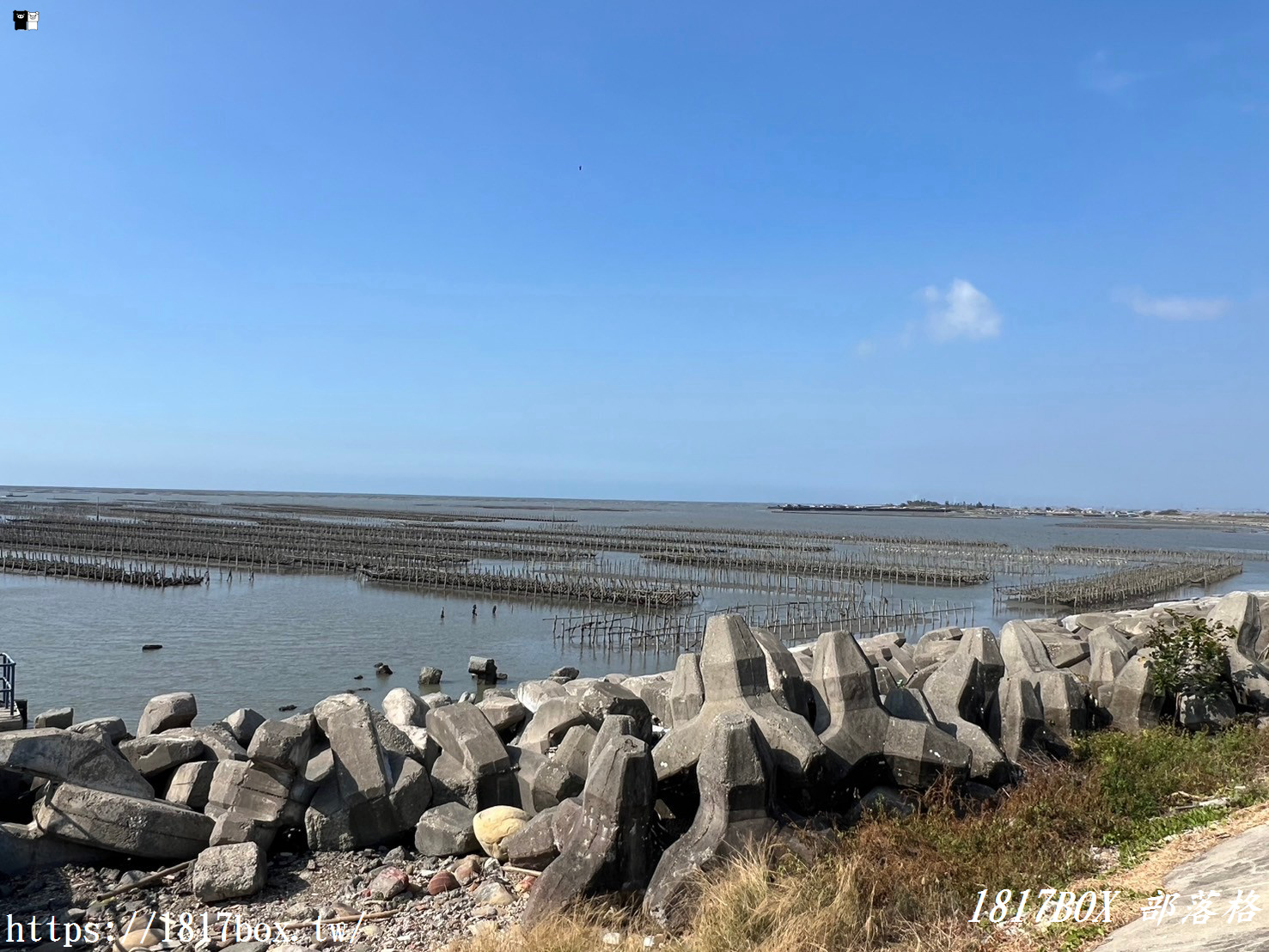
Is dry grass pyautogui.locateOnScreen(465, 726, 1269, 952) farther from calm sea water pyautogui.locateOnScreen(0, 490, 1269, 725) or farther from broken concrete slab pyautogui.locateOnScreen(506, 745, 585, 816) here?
calm sea water pyautogui.locateOnScreen(0, 490, 1269, 725)

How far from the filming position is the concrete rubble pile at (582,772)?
6.31 metres

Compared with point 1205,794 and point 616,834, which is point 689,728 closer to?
point 616,834

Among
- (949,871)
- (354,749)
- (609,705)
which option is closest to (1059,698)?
(949,871)

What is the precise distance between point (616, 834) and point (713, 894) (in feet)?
2.95

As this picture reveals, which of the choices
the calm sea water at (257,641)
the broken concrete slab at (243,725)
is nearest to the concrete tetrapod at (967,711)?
the broken concrete slab at (243,725)

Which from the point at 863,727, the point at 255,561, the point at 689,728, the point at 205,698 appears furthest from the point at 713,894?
the point at 255,561

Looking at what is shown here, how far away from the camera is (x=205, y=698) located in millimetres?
16953

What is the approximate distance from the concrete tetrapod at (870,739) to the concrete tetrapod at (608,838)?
1940mm

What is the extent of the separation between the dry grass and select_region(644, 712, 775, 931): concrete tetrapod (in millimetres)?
182

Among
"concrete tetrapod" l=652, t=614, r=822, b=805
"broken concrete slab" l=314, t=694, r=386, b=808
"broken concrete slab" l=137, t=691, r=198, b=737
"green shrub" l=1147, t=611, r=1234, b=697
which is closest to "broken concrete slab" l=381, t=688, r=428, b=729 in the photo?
"broken concrete slab" l=137, t=691, r=198, b=737

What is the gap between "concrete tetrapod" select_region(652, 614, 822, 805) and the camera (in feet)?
22.7

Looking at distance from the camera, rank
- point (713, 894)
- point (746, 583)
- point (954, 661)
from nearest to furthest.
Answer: point (713, 894), point (954, 661), point (746, 583)

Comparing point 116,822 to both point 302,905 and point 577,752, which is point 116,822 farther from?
point 577,752

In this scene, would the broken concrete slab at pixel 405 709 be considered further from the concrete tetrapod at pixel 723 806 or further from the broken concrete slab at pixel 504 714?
the concrete tetrapod at pixel 723 806
